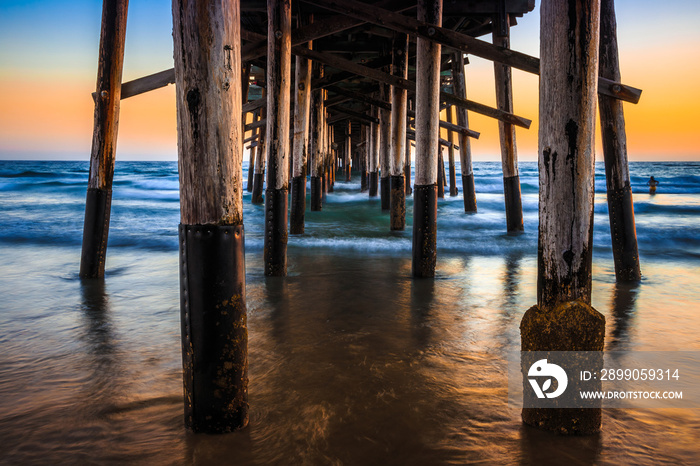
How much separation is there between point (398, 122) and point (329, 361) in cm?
609

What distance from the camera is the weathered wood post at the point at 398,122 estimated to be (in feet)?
25.8

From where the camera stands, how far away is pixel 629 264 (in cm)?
468

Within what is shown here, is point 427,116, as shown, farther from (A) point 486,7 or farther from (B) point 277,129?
(A) point 486,7

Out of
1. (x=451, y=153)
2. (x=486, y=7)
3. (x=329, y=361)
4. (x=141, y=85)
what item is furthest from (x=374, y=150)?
(x=329, y=361)

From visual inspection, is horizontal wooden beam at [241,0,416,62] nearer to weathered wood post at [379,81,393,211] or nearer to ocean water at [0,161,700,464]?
ocean water at [0,161,700,464]

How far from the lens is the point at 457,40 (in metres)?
4.14

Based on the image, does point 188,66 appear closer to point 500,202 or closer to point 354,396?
point 354,396

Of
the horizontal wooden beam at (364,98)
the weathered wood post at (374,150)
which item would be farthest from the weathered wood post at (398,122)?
the weathered wood post at (374,150)

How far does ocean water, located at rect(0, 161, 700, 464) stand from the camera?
6.18 ft

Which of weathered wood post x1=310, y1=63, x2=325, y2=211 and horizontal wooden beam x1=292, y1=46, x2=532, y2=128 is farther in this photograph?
weathered wood post x1=310, y1=63, x2=325, y2=211

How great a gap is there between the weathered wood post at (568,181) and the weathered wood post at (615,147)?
2.63 meters

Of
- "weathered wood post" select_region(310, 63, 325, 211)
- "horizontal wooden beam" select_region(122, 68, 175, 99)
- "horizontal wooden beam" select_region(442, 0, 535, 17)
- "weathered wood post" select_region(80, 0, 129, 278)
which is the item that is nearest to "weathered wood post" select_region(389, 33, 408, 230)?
"horizontal wooden beam" select_region(442, 0, 535, 17)

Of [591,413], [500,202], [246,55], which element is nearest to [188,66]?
[591,413]

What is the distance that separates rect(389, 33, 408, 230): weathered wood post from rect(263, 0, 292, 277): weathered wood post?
11.3ft
